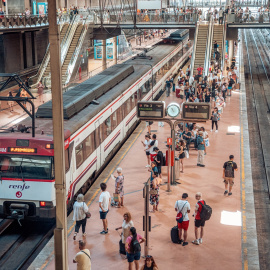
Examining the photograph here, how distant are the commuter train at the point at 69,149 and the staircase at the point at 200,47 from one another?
16.7 meters

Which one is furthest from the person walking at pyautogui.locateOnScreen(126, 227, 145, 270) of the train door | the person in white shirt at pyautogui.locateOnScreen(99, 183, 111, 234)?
the train door

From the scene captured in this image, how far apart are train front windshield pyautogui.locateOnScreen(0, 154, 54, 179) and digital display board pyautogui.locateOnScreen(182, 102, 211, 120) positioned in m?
5.55

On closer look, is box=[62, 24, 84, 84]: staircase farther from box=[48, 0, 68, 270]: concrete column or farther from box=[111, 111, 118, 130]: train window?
box=[48, 0, 68, 270]: concrete column

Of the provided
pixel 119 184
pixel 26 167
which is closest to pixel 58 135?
pixel 26 167

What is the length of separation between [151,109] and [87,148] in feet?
8.49

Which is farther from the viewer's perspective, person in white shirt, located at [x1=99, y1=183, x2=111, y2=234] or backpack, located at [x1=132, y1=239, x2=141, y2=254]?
person in white shirt, located at [x1=99, y1=183, x2=111, y2=234]

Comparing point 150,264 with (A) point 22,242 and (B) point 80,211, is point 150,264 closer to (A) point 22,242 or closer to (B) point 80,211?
(B) point 80,211

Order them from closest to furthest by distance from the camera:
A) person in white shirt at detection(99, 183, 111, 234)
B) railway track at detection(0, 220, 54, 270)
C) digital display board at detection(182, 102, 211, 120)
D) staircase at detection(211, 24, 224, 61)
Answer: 1. railway track at detection(0, 220, 54, 270)
2. person in white shirt at detection(99, 183, 111, 234)
3. digital display board at detection(182, 102, 211, 120)
4. staircase at detection(211, 24, 224, 61)

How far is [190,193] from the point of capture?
17859mm

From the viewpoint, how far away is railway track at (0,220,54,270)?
13.2m

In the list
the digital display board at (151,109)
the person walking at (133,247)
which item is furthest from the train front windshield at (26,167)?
the digital display board at (151,109)

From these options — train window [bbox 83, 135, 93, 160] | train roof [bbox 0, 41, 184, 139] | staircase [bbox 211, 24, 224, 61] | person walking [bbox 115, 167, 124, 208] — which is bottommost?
person walking [bbox 115, 167, 124, 208]

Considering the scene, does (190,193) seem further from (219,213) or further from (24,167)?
(24,167)

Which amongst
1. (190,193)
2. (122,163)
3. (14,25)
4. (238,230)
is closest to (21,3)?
(14,25)
